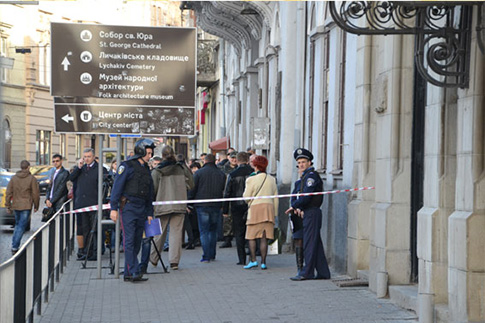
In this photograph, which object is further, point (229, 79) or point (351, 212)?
point (229, 79)

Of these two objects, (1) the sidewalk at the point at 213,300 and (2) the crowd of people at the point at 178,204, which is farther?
(2) the crowd of people at the point at 178,204

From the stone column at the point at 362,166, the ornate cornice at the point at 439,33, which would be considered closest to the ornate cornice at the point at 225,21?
the stone column at the point at 362,166

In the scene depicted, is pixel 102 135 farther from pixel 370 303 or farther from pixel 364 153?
pixel 370 303

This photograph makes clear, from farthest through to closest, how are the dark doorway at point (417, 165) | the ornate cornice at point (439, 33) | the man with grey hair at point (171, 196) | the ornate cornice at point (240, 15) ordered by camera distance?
the ornate cornice at point (240, 15)
the man with grey hair at point (171, 196)
the dark doorway at point (417, 165)
the ornate cornice at point (439, 33)

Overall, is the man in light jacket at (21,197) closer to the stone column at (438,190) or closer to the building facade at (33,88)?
the stone column at (438,190)

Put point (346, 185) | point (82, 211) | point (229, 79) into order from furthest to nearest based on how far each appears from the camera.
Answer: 1. point (229, 79)
2. point (82, 211)
3. point (346, 185)

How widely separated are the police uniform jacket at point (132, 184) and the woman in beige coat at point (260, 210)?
6.29 ft

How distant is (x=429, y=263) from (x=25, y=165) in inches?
440

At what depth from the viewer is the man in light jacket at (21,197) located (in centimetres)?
1827

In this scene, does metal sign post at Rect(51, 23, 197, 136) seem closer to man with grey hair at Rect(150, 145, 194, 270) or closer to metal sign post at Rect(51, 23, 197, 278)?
metal sign post at Rect(51, 23, 197, 278)

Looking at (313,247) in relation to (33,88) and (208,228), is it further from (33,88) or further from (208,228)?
(33,88)

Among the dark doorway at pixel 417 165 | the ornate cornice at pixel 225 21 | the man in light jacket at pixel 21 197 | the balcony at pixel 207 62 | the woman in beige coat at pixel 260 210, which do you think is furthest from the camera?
the balcony at pixel 207 62

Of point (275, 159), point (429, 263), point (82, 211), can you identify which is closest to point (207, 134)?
point (275, 159)

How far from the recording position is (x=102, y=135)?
46.1 feet
